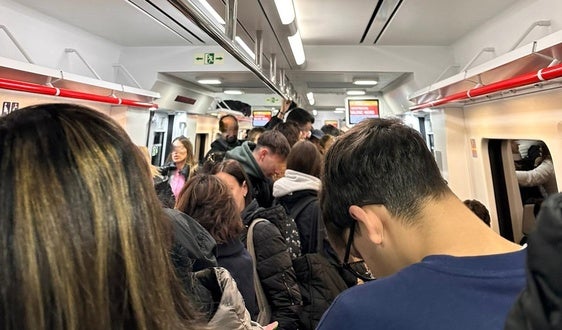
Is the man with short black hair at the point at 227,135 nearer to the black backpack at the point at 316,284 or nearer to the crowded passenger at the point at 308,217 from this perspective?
the crowded passenger at the point at 308,217

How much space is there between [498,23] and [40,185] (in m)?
3.91

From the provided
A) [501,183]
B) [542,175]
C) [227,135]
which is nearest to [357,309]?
[227,135]

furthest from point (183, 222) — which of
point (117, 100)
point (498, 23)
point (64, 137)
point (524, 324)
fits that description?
point (498, 23)

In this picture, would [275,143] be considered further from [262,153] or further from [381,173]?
[381,173]

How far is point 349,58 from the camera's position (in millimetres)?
4184

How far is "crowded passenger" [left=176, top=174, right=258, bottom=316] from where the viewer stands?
126 cm

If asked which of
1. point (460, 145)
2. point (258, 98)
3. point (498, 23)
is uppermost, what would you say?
point (258, 98)

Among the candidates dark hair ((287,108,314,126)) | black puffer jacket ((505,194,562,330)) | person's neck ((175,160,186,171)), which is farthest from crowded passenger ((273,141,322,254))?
person's neck ((175,160,186,171))

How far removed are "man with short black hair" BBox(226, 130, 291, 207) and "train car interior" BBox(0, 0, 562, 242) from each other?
0.61m

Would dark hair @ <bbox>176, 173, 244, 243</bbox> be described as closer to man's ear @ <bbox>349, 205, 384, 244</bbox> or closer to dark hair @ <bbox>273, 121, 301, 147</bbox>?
man's ear @ <bbox>349, 205, 384, 244</bbox>

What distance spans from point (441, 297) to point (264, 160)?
194 cm

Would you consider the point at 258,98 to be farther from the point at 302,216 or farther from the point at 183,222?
the point at 183,222

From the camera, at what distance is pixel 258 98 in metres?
9.12

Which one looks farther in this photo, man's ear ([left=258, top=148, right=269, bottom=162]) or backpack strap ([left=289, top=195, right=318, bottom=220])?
man's ear ([left=258, top=148, right=269, bottom=162])
